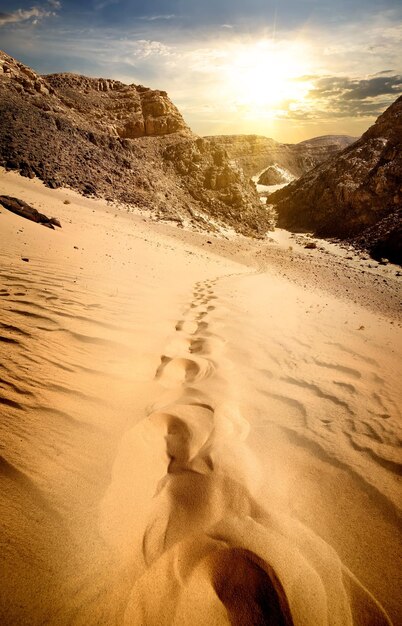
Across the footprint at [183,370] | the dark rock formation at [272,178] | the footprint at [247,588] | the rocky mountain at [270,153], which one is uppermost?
the rocky mountain at [270,153]

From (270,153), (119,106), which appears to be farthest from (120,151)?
(270,153)

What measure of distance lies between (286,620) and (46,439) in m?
1.58

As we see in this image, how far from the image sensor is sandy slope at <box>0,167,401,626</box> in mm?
1296

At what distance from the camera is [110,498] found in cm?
164

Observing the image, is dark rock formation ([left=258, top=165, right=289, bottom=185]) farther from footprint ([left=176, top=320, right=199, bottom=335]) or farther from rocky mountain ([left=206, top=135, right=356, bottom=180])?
footprint ([left=176, top=320, right=199, bottom=335])

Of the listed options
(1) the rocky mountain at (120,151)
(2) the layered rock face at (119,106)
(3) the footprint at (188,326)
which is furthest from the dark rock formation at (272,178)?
(3) the footprint at (188,326)

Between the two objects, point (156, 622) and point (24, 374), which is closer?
point (156, 622)

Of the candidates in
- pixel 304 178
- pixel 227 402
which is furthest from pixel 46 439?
pixel 304 178

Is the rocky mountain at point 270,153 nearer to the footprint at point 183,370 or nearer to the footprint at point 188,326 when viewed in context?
the footprint at point 188,326

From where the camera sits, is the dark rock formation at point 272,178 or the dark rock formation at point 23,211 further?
the dark rock formation at point 272,178

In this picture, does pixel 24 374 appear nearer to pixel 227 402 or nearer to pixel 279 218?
pixel 227 402

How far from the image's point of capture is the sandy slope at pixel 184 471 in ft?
4.25

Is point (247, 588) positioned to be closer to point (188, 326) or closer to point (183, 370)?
point (183, 370)

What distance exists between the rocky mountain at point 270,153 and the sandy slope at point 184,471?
7837 cm
